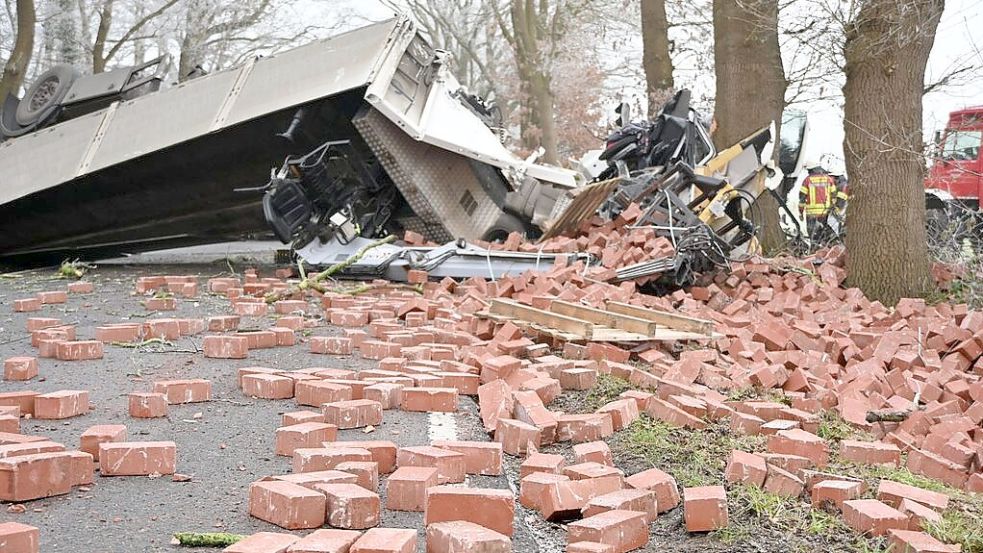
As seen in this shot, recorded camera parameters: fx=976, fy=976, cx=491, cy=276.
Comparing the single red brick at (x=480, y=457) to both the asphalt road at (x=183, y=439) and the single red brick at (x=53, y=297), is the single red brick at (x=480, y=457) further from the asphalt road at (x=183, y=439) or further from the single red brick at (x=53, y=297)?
the single red brick at (x=53, y=297)

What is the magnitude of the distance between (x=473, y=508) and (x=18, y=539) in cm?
109

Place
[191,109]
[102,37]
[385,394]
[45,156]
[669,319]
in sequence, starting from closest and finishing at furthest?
[385,394], [669,319], [191,109], [45,156], [102,37]

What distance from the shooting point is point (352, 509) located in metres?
2.59

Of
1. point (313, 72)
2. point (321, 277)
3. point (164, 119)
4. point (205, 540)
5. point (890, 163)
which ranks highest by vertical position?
point (313, 72)

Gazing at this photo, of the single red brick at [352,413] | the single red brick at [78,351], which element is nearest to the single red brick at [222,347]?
the single red brick at [78,351]

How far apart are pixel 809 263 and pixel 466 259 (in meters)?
3.21

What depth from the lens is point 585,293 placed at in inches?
281

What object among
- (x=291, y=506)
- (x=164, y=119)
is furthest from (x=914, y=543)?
(x=164, y=119)

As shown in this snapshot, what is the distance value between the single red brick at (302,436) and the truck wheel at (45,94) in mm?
8821

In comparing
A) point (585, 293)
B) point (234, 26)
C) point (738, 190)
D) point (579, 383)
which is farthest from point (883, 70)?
point (234, 26)

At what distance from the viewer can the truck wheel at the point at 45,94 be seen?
10.8 m

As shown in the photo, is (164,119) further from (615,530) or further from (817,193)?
(817,193)

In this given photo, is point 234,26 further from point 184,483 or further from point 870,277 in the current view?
point 184,483

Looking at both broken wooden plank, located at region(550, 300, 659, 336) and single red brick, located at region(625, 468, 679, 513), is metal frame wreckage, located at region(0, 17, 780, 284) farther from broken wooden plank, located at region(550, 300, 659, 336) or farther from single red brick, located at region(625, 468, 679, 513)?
single red brick, located at region(625, 468, 679, 513)
